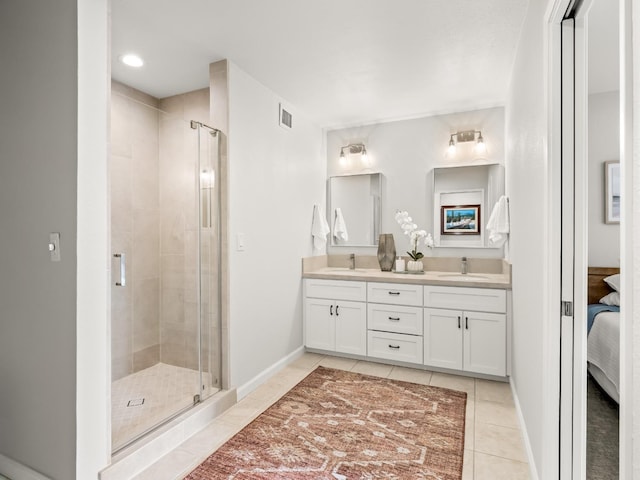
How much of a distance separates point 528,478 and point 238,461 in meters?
1.46

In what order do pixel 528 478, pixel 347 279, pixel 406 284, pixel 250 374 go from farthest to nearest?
pixel 347 279 < pixel 406 284 < pixel 250 374 < pixel 528 478

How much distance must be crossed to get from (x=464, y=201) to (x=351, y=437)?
2.44 m

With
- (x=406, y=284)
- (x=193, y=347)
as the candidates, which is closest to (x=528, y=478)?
(x=406, y=284)

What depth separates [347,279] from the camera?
3428mm

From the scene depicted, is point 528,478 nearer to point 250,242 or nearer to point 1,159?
point 250,242

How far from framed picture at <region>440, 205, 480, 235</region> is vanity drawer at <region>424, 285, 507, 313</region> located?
77cm

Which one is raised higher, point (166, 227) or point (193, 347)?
point (166, 227)

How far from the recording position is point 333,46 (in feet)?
7.75

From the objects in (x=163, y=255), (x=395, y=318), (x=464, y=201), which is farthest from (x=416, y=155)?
(x=163, y=255)

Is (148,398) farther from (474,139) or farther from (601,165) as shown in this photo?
(474,139)

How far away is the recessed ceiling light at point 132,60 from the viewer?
2.49 meters

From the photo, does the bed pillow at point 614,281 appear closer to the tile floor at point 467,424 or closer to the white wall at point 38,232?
the tile floor at point 467,424

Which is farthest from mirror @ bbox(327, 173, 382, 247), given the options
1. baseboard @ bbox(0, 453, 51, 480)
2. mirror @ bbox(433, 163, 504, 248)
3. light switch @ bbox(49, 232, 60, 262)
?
baseboard @ bbox(0, 453, 51, 480)

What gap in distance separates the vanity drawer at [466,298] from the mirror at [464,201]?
2.28 ft
